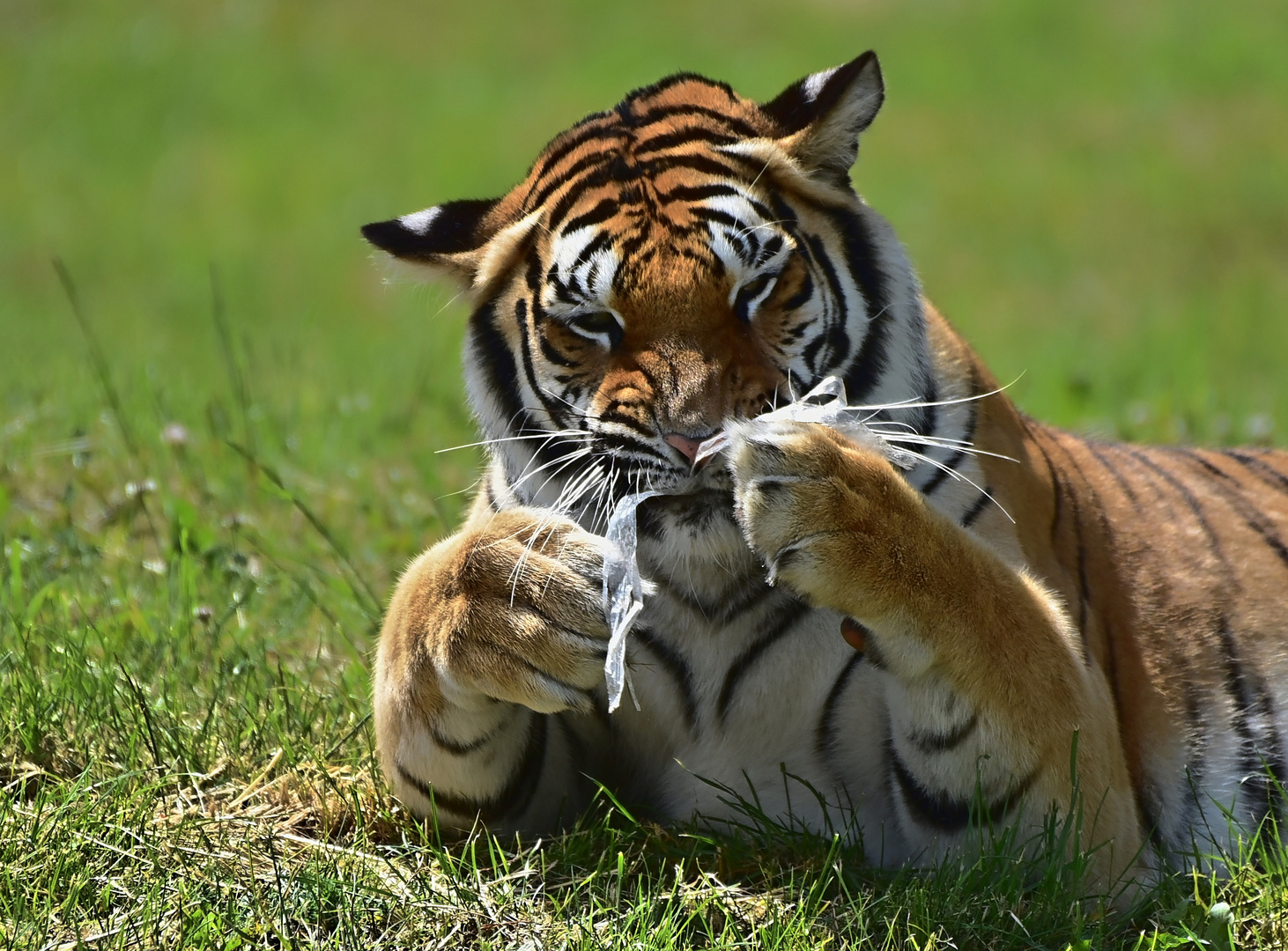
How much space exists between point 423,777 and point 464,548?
0.42 meters

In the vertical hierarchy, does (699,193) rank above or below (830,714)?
above

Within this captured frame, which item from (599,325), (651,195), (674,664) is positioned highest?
(651,195)

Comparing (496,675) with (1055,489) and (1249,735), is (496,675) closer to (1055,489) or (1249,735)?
(1055,489)

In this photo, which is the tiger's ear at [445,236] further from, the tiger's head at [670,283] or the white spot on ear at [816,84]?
the white spot on ear at [816,84]

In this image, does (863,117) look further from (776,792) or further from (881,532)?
(776,792)

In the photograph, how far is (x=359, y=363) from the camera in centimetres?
720

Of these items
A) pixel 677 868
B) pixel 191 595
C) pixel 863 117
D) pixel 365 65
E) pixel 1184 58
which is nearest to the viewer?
pixel 677 868

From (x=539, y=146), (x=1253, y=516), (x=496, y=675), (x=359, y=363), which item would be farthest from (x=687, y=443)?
(x=539, y=146)

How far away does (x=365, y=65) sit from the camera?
1645 centimetres

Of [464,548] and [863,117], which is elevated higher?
[863,117]

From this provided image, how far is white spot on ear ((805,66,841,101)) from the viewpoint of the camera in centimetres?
274

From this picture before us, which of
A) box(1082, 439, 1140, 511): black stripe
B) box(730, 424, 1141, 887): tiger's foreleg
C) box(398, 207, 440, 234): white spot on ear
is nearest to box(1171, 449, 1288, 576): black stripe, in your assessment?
box(1082, 439, 1140, 511): black stripe

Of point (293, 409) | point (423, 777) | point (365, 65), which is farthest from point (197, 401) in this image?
point (365, 65)

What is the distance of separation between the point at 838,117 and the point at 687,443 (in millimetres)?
743
